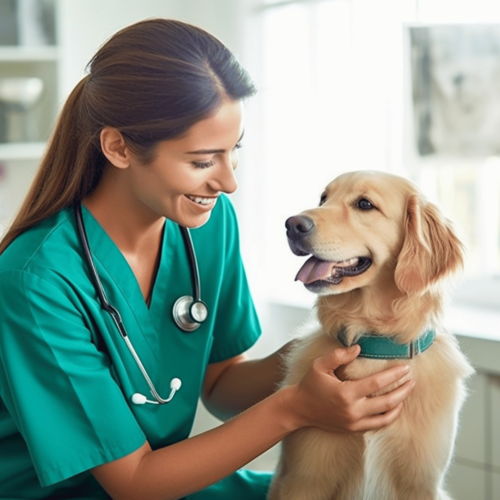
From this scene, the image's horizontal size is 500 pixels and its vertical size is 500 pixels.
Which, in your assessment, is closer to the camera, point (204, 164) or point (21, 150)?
point (204, 164)

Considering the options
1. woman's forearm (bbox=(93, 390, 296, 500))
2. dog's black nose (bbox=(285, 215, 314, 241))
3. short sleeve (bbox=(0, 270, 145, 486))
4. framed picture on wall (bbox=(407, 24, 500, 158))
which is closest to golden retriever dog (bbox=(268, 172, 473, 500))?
dog's black nose (bbox=(285, 215, 314, 241))

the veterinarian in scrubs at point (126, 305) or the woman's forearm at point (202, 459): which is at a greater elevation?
the veterinarian in scrubs at point (126, 305)

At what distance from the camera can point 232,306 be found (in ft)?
5.67

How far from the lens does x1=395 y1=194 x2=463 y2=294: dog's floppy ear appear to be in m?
1.36

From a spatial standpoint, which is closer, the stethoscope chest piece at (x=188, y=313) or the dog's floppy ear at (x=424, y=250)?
the dog's floppy ear at (x=424, y=250)

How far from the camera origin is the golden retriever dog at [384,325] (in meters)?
1.38

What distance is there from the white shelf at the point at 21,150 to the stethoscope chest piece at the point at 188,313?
1525 mm

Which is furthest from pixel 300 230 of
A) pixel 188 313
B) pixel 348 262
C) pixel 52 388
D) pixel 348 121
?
pixel 348 121

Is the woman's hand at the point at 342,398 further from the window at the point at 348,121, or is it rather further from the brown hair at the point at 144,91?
the window at the point at 348,121

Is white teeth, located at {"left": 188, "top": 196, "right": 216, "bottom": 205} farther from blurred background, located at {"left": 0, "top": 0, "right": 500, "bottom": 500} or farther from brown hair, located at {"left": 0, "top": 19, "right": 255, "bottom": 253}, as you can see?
blurred background, located at {"left": 0, "top": 0, "right": 500, "bottom": 500}

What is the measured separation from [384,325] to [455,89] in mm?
1370

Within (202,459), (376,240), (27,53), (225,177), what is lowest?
(202,459)

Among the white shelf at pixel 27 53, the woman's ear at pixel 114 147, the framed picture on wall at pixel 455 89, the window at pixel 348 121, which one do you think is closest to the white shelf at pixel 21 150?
the white shelf at pixel 27 53

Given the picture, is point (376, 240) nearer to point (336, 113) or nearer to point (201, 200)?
point (201, 200)
